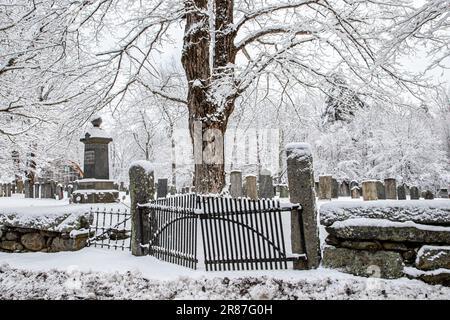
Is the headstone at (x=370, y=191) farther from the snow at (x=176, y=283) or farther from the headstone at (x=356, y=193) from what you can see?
the snow at (x=176, y=283)

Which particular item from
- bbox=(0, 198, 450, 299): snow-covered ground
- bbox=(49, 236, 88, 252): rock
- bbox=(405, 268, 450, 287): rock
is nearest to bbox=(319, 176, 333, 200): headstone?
bbox=(0, 198, 450, 299): snow-covered ground

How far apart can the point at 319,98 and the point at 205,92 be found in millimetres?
4352

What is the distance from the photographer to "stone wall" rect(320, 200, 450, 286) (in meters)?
4.53

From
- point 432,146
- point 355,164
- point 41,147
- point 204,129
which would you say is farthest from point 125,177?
point 204,129

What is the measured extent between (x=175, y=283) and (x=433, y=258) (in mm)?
3610

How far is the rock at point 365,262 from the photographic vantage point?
473 cm

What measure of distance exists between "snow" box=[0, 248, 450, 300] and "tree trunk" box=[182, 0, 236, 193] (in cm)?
314

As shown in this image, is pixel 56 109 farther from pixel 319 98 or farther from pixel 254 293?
pixel 254 293

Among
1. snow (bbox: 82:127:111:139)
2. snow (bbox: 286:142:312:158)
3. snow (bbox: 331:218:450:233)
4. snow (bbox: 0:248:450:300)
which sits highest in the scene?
snow (bbox: 82:127:111:139)

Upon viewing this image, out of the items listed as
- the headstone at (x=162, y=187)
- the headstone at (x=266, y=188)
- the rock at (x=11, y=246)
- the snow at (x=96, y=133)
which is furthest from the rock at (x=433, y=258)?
the headstone at (x=162, y=187)

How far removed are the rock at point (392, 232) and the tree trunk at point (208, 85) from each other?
4.18 metres

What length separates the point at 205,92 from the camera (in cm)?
870

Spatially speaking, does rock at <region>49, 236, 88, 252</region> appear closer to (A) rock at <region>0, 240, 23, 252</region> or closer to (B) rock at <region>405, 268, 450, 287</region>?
(A) rock at <region>0, 240, 23, 252</region>
